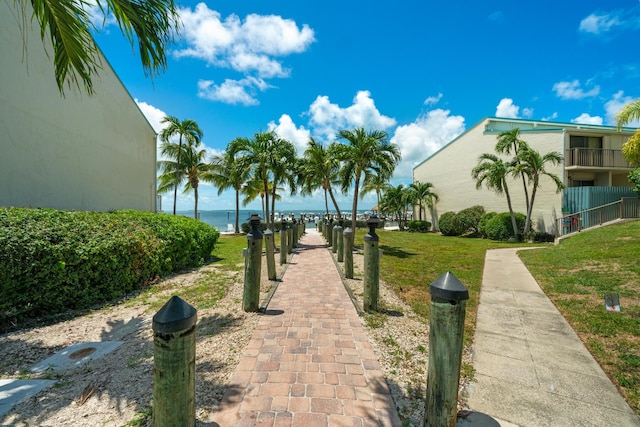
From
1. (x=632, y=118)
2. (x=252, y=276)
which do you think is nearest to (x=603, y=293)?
(x=252, y=276)

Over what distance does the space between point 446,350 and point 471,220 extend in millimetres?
22089

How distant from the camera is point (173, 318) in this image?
1946 millimetres

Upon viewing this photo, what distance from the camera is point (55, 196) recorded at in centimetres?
850

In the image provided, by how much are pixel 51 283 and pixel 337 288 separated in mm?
5296

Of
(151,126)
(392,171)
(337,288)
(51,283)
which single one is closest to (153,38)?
(51,283)

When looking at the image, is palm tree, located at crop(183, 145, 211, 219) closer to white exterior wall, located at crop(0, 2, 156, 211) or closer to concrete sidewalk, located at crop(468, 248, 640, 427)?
white exterior wall, located at crop(0, 2, 156, 211)

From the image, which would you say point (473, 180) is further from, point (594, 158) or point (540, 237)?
point (594, 158)

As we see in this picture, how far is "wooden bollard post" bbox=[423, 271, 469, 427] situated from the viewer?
222 cm

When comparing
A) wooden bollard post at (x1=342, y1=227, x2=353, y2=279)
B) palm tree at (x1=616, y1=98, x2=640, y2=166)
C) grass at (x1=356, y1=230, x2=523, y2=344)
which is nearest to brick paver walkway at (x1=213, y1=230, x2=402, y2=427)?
grass at (x1=356, y1=230, x2=523, y2=344)

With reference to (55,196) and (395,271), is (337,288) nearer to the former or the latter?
(395,271)

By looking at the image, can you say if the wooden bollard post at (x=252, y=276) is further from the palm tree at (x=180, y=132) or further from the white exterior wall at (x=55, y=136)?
the palm tree at (x=180, y=132)

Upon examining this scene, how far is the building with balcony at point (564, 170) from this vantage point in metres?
17.3

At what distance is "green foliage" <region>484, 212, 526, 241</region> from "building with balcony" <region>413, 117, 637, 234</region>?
4.02 ft

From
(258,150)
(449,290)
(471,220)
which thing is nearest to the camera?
(449,290)
